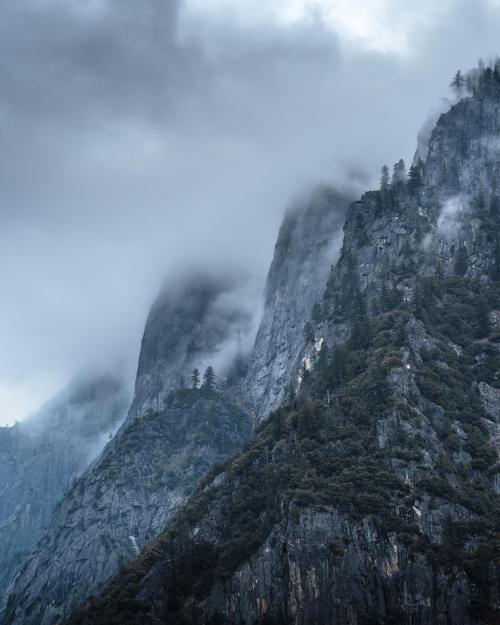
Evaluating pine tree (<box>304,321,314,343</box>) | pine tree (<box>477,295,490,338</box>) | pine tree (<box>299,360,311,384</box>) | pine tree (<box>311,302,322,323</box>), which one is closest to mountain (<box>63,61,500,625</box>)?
pine tree (<box>477,295,490,338</box>)

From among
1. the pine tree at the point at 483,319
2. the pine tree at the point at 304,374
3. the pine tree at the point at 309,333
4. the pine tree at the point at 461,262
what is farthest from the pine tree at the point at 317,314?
the pine tree at the point at 483,319

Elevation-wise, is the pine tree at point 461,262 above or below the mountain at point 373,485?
above

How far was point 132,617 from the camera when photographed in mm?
113438

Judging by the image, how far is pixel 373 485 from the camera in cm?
11562

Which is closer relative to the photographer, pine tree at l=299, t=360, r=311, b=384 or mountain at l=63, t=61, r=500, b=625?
mountain at l=63, t=61, r=500, b=625

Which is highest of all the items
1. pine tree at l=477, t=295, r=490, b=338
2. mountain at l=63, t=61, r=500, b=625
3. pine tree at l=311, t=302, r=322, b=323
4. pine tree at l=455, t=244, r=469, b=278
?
pine tree at l=455, t=244, r=469, b=278

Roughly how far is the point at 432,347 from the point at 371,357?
1256 centimetres

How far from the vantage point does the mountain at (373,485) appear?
10300cm

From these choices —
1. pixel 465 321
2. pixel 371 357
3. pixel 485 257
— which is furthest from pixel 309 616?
pixel 485 257

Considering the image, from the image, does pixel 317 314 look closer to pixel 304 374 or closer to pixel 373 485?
pixel 304 374

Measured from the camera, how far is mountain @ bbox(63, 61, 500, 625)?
338 feet

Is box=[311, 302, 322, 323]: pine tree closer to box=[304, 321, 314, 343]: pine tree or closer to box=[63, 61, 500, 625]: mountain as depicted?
box=[304, 321, 314, 343]: pine tree

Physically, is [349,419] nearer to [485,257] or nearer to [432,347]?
[432,347]

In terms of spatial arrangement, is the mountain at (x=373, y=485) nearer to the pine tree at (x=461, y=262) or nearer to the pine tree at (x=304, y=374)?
the pine tree at (x=461, y=262)
